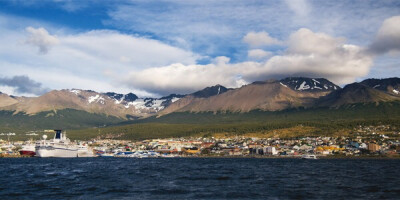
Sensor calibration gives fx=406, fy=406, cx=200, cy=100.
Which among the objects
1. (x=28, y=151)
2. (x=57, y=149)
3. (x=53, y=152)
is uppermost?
(x=57, y=149)

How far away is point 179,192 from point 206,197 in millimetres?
5195

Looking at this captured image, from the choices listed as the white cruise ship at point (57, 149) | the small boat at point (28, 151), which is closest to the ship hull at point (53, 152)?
the white cruise ship at point (57, 149)

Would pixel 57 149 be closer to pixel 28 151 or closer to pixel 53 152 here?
pixel 53 152

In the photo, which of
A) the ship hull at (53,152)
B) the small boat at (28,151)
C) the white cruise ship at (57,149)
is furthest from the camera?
→ the small boat at (28,151)

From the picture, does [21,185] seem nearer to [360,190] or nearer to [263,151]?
[360,190]

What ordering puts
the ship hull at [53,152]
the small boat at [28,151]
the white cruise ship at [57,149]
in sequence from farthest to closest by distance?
1. the small boat at [28,151]
2. the white cruise ship at [57,149]
3. the ship hull at [53,152]

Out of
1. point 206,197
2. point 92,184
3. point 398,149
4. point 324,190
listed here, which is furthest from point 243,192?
point 398,149

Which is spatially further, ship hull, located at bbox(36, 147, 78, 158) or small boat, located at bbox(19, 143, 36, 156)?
small boat, located at bbox(19, 143, 36, 156)

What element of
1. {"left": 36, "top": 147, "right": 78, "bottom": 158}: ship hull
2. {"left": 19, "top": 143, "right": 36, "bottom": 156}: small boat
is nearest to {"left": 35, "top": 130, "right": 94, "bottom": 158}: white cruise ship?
{"left": 36, "top": 147, "right": 78, "bottom": 158}: ship hull

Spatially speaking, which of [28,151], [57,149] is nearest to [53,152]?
[57,149]

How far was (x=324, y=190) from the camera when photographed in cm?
4944

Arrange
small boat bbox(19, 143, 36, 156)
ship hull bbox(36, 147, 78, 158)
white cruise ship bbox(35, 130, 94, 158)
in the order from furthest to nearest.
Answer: small boat bbox(19, 143, 36, 156) < white cruise ship bbox(35, 130, 94, 158) < ship hull bbox(36, 147, 78, 158)

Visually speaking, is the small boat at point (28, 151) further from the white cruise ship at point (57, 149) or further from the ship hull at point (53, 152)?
the ship hull at point (53, 152)

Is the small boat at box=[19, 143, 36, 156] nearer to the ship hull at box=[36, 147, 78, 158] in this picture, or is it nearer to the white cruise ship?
the white cruise ship
